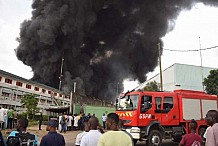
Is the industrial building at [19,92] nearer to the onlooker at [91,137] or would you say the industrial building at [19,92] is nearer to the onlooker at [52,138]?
the onlooker at [52,138]

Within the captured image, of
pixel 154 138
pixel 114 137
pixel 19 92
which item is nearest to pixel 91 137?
pixel 114 137

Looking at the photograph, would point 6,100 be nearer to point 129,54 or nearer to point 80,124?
point 80,124

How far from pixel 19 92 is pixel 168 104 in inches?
Result: 734

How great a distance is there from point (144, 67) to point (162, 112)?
3436 centimetres

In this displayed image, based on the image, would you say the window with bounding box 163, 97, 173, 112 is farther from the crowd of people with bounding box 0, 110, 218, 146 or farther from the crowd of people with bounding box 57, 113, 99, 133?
the crowd of people with bounding box 57, 113, 99, 133

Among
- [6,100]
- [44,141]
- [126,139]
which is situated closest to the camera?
[126,139]

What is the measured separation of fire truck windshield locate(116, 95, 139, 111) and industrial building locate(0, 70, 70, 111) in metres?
13.3

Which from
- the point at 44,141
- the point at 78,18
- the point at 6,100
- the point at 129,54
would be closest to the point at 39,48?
the point at 78,18

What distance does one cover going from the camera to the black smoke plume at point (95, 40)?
34.8m

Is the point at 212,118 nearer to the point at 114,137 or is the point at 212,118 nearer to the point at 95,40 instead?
the point at 114,137

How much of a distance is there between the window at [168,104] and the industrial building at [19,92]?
14.3 m

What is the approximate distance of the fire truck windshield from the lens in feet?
32.2

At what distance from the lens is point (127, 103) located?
1012cm

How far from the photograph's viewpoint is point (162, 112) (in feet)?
33.1
